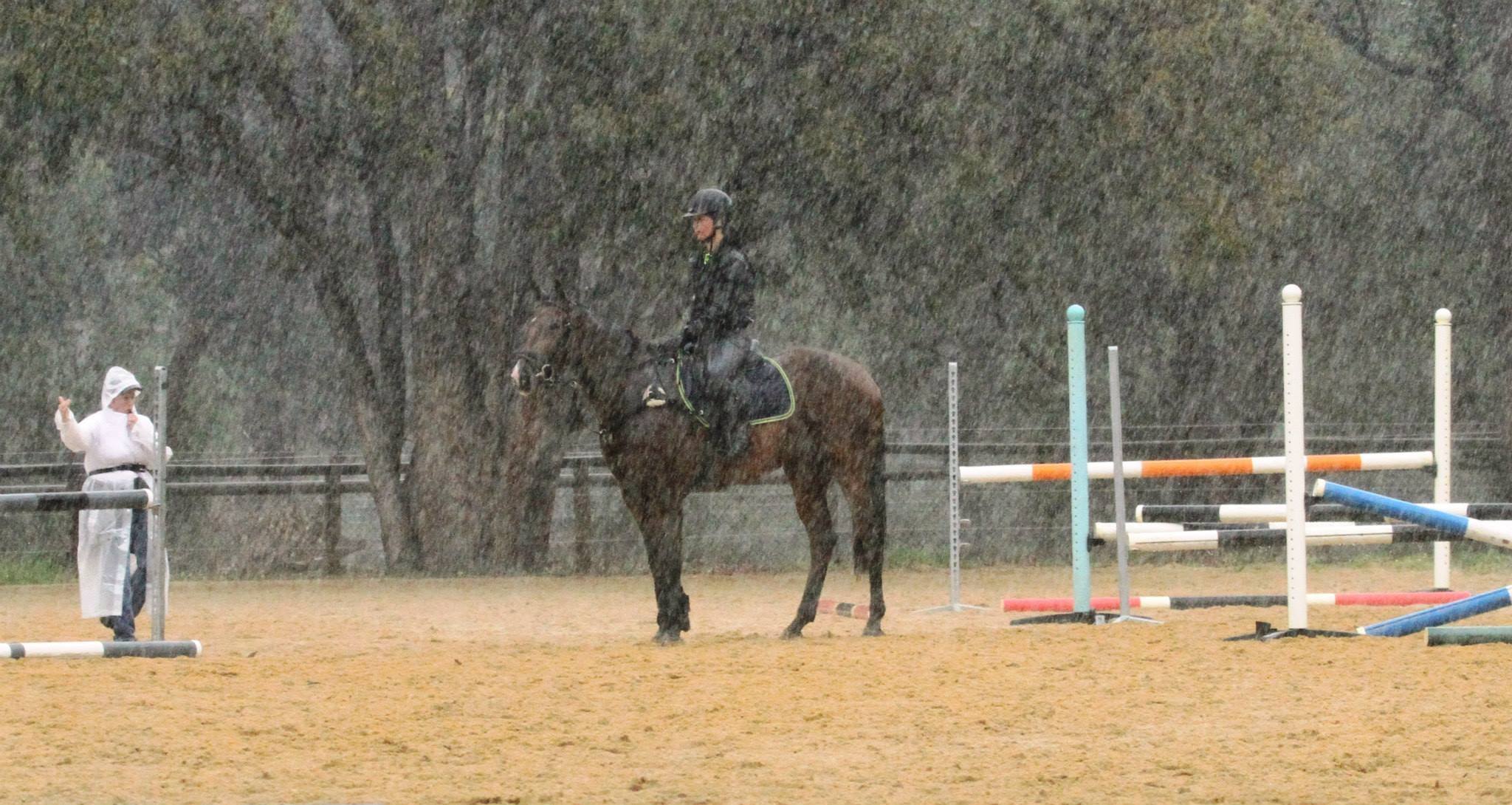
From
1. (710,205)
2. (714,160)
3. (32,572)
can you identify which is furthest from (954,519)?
(32,572)

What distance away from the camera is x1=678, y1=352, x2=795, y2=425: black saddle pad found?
1065 centimetres

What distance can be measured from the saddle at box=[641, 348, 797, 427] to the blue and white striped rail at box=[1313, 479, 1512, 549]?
3155 mm

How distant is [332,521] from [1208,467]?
1045 cm

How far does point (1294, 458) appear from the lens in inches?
371

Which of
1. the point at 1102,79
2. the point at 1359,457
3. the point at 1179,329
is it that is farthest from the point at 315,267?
the point at 1359,457

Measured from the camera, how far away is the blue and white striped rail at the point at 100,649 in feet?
32.0

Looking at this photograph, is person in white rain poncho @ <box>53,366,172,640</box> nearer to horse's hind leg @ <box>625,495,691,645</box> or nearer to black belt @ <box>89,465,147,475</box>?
black belt @ <box>89,465,147,475</box>

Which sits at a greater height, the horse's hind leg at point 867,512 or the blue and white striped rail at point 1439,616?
the horse's hind leg at point 867,512

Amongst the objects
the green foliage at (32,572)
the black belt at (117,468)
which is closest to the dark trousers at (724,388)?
the black belt at (117,468)

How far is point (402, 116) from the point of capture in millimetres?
17484

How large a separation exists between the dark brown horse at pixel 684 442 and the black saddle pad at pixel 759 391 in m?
0.07

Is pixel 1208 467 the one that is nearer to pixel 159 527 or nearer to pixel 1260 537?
pixel 1260 537

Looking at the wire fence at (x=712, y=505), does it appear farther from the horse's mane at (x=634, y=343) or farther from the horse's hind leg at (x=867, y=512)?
the horse's mane at (x=634, y=343)

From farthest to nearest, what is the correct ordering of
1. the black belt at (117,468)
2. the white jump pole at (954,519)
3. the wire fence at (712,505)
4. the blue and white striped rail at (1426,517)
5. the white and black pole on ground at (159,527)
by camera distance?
the wire fence at (712,505) < the white jump pole at (954,519) < the black belt at (117,468) < the white and black pole on ground at (159,527) < the blue and white striped rail at (1426,517)
